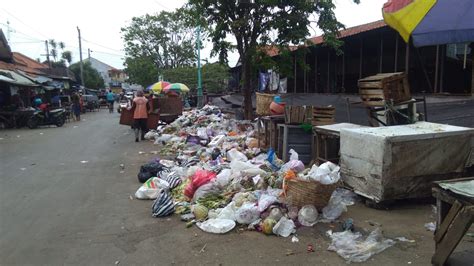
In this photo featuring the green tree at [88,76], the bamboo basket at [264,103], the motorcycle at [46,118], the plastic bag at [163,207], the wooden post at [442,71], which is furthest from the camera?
the green tree at [88,76]

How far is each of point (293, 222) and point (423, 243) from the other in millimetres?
1414

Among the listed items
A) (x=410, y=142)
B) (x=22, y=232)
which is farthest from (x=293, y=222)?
(x=22, y=232)

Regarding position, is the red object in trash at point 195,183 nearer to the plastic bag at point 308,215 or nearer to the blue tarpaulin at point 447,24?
the plastic bag at point 308,215

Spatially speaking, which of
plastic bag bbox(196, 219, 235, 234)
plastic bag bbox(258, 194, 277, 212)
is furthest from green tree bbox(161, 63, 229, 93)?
plastic bag bbox(196, 219, 235, 234)

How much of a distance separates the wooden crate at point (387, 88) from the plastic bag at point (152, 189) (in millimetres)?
3617

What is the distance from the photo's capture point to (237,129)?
13000 millimetres

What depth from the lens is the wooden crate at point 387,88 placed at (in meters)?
6.63

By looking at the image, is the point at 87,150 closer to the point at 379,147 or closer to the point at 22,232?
the point at 22,232

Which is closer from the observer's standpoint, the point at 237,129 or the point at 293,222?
the point at 293,222

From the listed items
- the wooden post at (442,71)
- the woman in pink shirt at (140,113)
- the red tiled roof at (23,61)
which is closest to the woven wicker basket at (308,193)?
the wooden post at (442,71)

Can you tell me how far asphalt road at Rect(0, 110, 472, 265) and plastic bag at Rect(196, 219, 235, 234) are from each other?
8 cm

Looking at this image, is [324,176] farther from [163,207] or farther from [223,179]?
[163,207]

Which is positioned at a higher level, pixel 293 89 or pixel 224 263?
pixel 293 89

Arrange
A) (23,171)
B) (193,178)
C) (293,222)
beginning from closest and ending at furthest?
1. (293,222)
2. (193,178)
3. (23,171)
